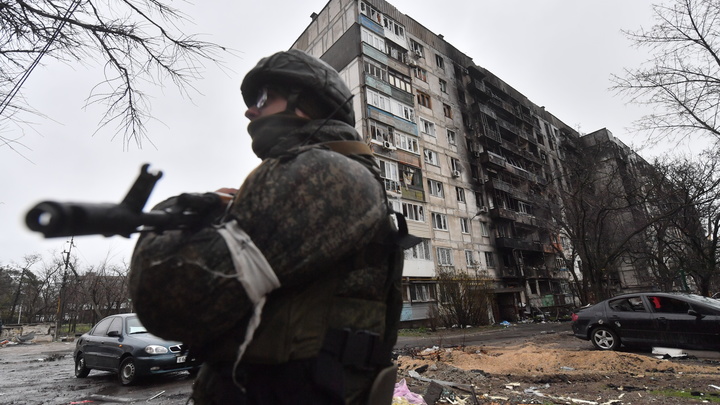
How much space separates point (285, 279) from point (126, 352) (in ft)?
29.4

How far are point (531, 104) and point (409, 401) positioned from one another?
4839cm

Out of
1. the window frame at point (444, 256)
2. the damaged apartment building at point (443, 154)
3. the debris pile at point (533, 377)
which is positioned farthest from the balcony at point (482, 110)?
the debris pile at point (533, 377)

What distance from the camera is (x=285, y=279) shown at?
1.03 metres

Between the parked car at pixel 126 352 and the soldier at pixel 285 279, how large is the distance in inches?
275

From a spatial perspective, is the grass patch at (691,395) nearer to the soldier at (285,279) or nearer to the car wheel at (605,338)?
the car wheel at (605,338)

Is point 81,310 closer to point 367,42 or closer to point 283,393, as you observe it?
point 367,42

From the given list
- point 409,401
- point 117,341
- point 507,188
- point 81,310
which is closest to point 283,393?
point 409,401

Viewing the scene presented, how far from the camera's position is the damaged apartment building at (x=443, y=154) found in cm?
2558

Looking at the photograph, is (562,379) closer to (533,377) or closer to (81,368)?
(533,377)

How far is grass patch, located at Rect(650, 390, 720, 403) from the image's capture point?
14.8ft

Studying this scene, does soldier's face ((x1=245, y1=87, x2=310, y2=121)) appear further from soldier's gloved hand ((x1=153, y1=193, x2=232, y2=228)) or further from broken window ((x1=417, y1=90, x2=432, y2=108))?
broken window ((x1=417, y1=90, x2=432, y2=108))

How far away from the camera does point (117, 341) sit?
814cm

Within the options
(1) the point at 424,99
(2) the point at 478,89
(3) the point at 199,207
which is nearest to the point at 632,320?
(3) the point at 199,207

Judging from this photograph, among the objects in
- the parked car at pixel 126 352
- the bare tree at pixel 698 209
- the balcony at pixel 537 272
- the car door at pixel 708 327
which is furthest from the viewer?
the balcony at pixel 537 272
